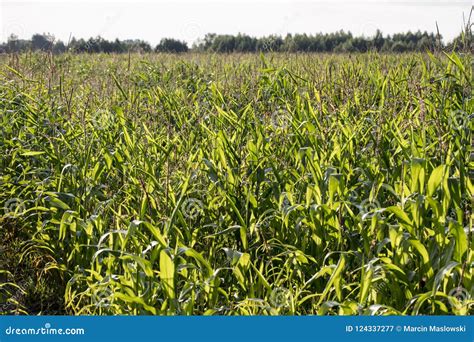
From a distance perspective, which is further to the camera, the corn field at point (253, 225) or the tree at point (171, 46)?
the tree at point (171, 46)

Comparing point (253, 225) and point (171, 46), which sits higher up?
point (171, 46)

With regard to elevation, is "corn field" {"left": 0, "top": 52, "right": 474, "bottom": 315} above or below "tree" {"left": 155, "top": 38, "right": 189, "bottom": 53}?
below

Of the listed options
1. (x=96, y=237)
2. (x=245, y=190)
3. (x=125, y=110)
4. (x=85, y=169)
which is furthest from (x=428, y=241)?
(x=125, y=110)

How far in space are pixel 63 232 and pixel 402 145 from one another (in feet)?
6.07

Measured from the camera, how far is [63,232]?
294cm

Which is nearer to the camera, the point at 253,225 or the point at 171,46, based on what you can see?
the point at 253,225

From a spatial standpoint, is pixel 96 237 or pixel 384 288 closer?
pixel 384 288

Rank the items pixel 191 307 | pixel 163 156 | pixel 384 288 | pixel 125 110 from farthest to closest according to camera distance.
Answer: pixel 125 110
pixel 163 156
pixel 384 288
pixel 191 307

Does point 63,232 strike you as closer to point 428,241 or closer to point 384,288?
point 384,288

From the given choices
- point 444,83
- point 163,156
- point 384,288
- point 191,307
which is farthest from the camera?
point 444,83

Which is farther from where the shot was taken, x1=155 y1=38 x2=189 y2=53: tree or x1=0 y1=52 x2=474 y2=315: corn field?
x1=155 y1=38 x2=189 y2=53: tree

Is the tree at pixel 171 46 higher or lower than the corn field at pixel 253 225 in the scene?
higher

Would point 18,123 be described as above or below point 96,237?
above

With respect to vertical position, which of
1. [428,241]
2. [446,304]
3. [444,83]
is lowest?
[446,304]
